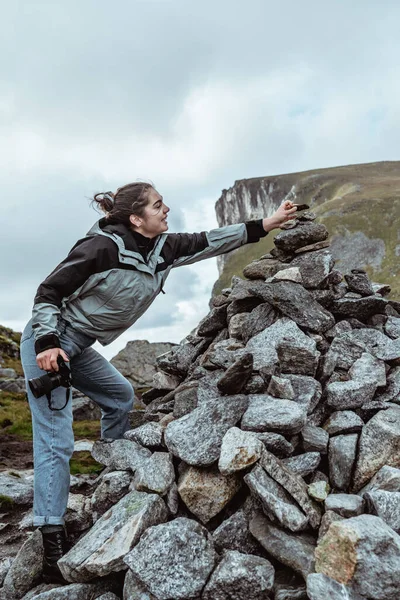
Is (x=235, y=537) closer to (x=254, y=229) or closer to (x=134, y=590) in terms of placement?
(x=134, y=590)

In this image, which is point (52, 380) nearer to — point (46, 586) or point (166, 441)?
point (166, 441)

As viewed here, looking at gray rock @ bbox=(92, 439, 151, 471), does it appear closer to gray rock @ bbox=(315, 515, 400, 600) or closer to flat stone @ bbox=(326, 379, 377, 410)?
flat stone @ bbox=(326, 379, 377, 410)

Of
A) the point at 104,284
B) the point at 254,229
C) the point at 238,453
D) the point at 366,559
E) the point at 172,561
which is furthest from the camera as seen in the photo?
the point at 254,229

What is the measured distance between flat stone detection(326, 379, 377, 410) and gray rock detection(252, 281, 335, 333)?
143 cm

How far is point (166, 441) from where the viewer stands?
662 cm

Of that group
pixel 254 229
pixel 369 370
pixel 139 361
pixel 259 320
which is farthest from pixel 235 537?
pixel 139 361

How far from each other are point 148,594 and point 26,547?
7.25 feet

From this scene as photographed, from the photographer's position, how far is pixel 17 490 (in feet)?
33.0

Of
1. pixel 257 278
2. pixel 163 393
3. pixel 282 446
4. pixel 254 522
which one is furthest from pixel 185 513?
pixel 257 278

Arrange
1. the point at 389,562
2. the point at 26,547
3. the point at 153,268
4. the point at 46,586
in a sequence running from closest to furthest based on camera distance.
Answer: the point at 389,562, the point at 46,586, the point at 26,547, the point at 153,268

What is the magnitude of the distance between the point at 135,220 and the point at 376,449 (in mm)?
4632

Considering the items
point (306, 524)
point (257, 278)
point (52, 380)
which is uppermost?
point (257, 278)

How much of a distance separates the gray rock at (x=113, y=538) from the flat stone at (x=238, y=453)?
99cm

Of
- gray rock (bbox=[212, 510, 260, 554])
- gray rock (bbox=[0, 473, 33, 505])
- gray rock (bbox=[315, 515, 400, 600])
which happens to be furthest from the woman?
gray rock (bbox=[0, 473, 33, 505])
